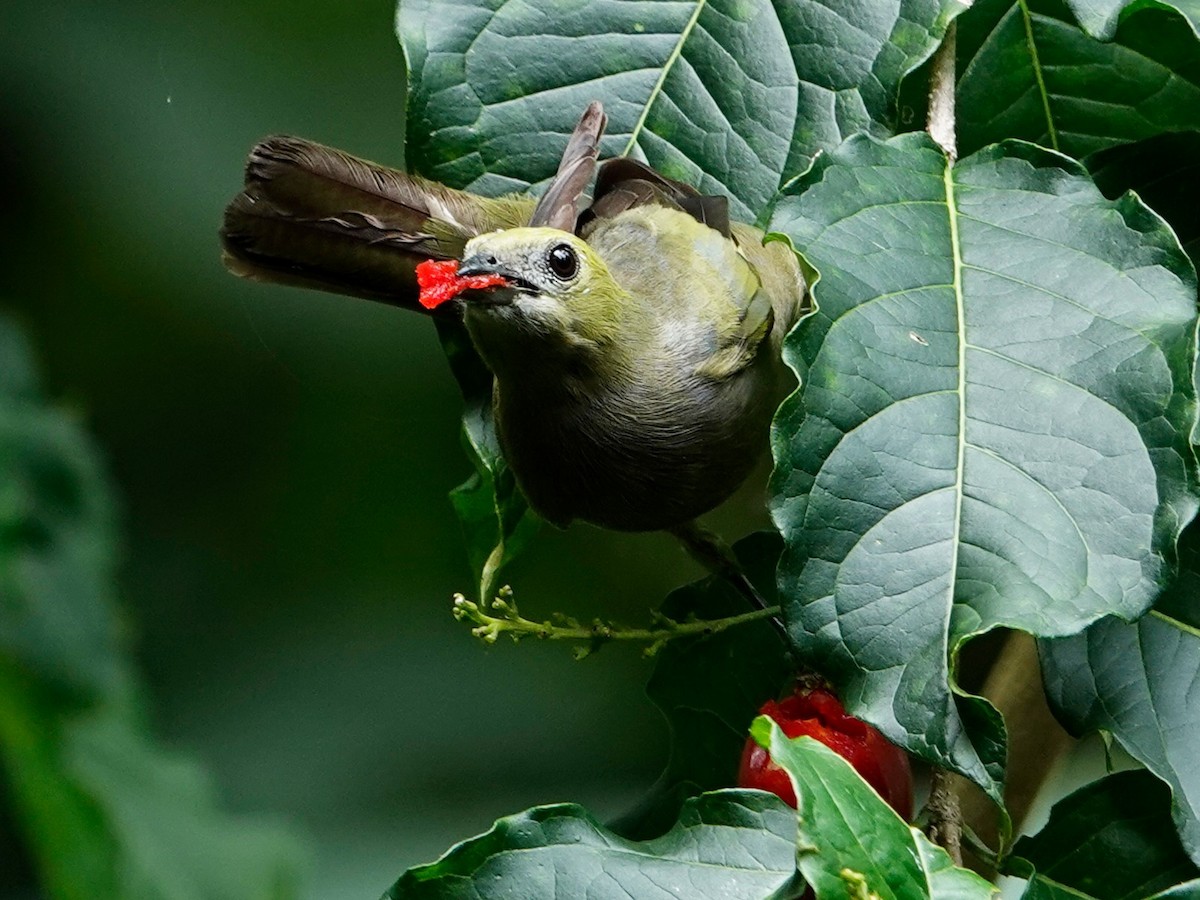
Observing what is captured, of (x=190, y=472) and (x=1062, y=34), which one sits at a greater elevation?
(x=1062, y=34)

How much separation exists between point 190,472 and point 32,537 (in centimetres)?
148

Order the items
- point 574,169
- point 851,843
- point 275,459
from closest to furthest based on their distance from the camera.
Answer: point 851,843
point 574,169
point 275,459

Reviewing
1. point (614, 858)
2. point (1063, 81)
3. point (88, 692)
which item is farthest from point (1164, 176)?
point (88, 692)

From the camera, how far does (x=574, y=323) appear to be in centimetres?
173

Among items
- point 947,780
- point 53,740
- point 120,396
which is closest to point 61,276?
point 120,396

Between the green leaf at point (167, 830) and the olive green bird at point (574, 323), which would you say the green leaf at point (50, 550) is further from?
the olive green bird at point (574, 323)

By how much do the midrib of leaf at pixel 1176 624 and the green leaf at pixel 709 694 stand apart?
0.40 meters

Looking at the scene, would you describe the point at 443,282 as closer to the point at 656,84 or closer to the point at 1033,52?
the point at 656,84

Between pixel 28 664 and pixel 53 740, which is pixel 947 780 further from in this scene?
pixel 28 664

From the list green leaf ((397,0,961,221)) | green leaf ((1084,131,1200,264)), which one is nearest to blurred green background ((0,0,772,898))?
green leaf ((397,0,961,221))

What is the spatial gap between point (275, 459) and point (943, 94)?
6.87 ft

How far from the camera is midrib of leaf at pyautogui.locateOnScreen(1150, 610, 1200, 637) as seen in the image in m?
1.38

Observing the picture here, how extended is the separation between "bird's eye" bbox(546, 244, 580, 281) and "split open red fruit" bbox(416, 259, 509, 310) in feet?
0.42

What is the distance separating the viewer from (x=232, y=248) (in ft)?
5.75
